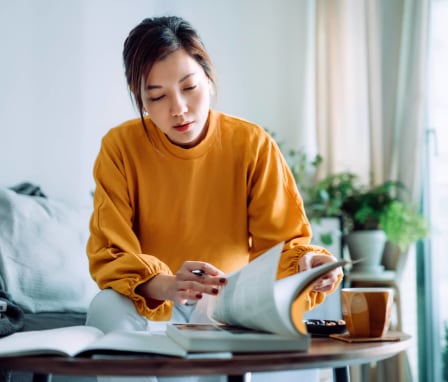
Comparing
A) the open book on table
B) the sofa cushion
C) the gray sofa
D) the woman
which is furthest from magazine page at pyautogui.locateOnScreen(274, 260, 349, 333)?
the sofa cushion

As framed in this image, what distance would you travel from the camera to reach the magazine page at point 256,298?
746 mm

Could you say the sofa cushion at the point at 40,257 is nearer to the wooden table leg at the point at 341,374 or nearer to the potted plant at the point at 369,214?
the wooden table leg at the point at 341,374

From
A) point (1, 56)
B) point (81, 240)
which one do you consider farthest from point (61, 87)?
point (81, 240)

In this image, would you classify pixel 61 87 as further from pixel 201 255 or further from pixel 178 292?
pixel 178 292

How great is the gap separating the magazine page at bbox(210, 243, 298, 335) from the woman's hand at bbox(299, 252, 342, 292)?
23 centimetres

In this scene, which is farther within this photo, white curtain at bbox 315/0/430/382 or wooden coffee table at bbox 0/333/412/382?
white curtain at bbox 315/0/430/382

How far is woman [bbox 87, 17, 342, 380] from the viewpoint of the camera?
48.9 inches

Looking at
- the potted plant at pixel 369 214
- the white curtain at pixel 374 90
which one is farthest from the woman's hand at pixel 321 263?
the white curtain at pixel 374 90

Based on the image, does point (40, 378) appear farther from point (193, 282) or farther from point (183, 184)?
point (183, 184)

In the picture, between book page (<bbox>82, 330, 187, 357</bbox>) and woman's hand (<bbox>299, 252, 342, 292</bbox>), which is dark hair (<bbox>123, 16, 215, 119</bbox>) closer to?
woman's hand (<bbox>299, 252, 342, 292</bbox>)

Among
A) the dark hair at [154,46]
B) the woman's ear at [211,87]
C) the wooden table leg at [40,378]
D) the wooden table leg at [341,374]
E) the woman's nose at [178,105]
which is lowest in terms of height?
the wooden table leg at [341,374]

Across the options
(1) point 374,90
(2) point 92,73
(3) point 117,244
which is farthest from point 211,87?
(1) point 374,90

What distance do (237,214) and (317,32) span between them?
2042mm

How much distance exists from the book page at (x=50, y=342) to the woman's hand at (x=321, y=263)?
0.37 metres
